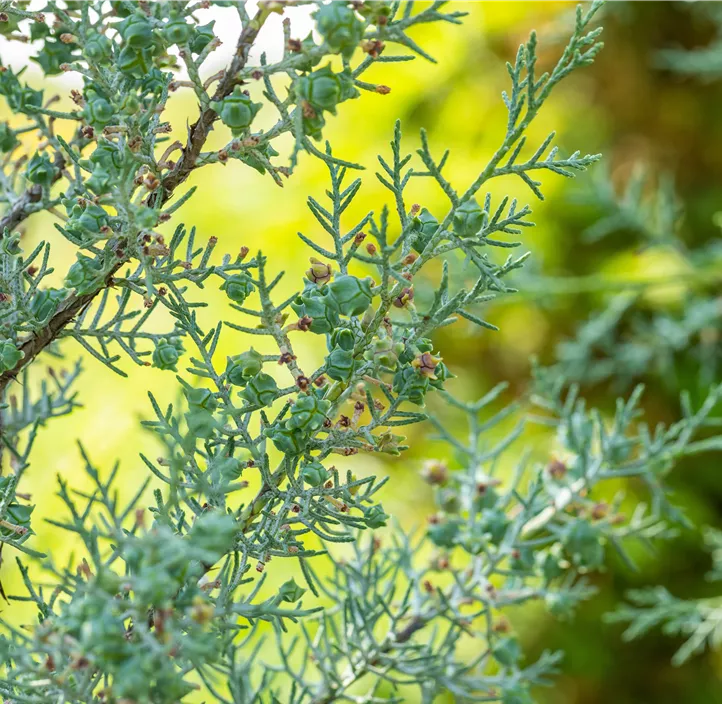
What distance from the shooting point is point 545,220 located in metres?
1.89

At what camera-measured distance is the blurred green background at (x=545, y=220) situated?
5.40 feet

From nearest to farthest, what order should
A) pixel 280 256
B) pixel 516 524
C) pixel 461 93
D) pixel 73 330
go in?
1. pixel 73 330
2. pixel 516 524
3. pixel 280 256
4. pixel 461 93

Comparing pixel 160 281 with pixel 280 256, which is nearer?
pixel 160 281

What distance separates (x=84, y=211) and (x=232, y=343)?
4.19ft

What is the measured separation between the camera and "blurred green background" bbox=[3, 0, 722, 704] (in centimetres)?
164

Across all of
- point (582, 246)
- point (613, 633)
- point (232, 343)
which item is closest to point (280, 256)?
point (232, 343)

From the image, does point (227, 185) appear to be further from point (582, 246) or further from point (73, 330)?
point (73, 330)

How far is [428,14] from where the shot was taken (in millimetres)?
342

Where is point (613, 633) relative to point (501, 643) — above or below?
above

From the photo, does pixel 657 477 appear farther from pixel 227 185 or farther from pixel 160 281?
pixel 227 185

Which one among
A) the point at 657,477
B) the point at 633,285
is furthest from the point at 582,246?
the point at 657,477

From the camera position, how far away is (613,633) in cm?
170

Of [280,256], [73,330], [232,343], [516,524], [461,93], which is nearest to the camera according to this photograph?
[73,330]

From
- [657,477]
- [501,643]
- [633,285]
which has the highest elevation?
[633,285]
